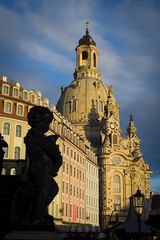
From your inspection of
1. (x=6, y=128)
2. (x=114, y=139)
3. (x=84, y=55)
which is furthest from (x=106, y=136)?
(x=6, y=128)

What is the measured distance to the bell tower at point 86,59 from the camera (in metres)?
145

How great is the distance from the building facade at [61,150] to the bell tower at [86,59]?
198 feet

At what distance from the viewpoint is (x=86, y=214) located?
80.2 meters

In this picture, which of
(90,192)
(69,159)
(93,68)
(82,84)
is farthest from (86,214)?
(93,68)

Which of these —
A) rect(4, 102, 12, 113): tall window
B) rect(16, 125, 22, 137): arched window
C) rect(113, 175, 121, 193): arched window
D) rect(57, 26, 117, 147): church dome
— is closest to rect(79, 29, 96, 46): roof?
rect(57, 26, 117, 147): church dome

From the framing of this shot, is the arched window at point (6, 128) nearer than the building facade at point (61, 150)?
Yes

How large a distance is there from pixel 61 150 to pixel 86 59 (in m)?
95.3

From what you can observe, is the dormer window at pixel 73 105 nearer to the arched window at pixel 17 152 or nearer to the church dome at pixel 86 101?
the church dome at pixel 86 101

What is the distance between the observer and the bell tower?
145 meters

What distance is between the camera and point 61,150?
2468 inches

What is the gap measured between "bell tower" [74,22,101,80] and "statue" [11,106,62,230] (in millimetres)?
132663

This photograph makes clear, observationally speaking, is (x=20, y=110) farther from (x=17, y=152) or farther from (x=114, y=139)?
(x=114, y=139)

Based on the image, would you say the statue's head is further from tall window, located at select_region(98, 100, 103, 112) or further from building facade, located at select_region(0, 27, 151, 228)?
tall window, located at select_region(98, 100, 103, 112)

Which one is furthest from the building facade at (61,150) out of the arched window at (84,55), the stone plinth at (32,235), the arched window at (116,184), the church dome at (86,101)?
the arched window at (84,55)
